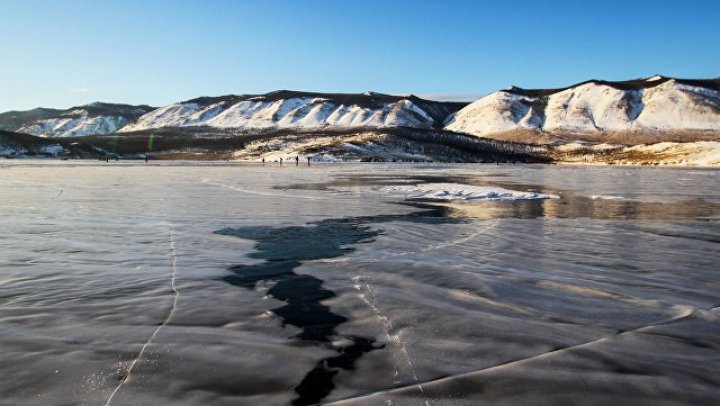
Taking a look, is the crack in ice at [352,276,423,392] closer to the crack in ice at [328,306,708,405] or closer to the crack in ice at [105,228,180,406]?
the crack in ice at [328,306,708,405]

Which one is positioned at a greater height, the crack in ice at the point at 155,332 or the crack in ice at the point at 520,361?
the crack in ice at the point at 520,361

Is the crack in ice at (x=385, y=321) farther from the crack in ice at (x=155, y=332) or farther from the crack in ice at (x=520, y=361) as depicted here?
the crack in ice at (x=155, y=332)

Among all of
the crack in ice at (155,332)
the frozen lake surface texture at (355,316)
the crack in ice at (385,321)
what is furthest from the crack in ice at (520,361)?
the crack in ice at (155,332)

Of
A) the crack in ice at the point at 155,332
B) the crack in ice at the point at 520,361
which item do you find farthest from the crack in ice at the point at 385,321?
the crack in ice at the point at 155,332

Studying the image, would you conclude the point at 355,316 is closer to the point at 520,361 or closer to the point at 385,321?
the point at 385,321

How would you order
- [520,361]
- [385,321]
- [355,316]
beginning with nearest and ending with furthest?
[520,361]
[385,321]
[355,316]

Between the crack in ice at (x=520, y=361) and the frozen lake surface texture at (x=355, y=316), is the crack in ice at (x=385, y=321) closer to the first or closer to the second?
the frozen lake surface texture at (x=355, y=316)

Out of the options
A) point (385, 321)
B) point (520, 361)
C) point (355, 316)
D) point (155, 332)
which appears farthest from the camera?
point (355, 316)

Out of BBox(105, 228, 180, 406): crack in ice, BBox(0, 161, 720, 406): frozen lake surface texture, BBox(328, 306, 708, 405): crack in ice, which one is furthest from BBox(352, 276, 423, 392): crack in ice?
BBox(105, 228, 180, 406): crack in ice

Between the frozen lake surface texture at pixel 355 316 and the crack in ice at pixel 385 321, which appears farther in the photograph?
the crack in ice at pixel 385 321

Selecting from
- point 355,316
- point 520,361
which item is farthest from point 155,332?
point 520,361
